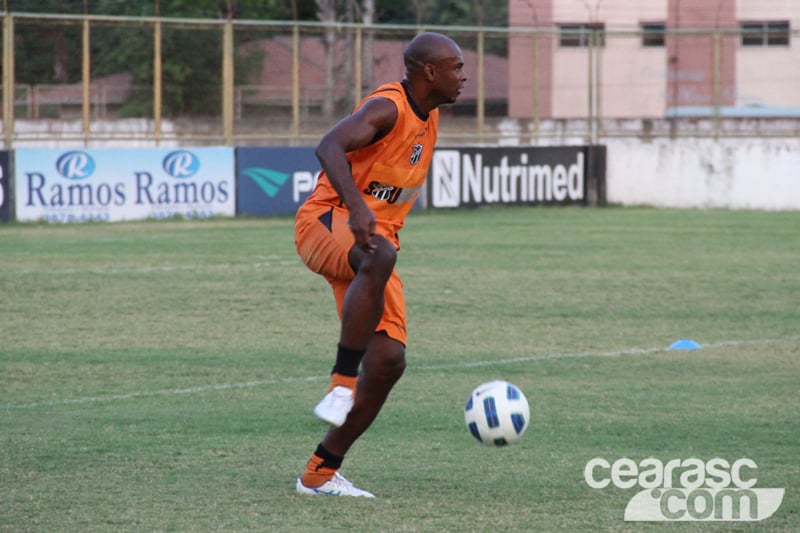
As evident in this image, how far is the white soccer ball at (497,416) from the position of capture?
5.54m

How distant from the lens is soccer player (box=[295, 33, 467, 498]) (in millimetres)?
5305

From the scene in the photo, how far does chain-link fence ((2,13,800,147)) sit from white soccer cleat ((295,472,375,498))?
16.4 metres

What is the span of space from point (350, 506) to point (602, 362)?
4.35m

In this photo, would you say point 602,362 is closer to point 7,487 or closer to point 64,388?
point 64,388

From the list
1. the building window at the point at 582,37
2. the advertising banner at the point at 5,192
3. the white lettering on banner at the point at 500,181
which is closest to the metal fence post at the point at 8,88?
the advertising banner at the point at 5,192

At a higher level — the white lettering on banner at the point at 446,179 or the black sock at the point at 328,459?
the white lettering on banner at the point at 446,179

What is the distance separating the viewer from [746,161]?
989 inches

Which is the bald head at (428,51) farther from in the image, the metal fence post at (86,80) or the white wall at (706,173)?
the white wall at (706,173)

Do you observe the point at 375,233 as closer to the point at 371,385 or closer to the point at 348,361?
the point at 348,361

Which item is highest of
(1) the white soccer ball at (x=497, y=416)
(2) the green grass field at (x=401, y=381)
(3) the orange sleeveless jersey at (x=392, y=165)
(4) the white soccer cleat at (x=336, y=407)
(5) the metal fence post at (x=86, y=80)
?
(5) the metal fence post at (x=86, y=80)

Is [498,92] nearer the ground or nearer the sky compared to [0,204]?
nearer the sky

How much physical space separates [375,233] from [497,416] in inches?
38.3

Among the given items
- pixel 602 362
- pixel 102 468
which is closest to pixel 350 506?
pixel 102 468

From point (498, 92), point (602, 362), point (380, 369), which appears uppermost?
point (498, 92)
